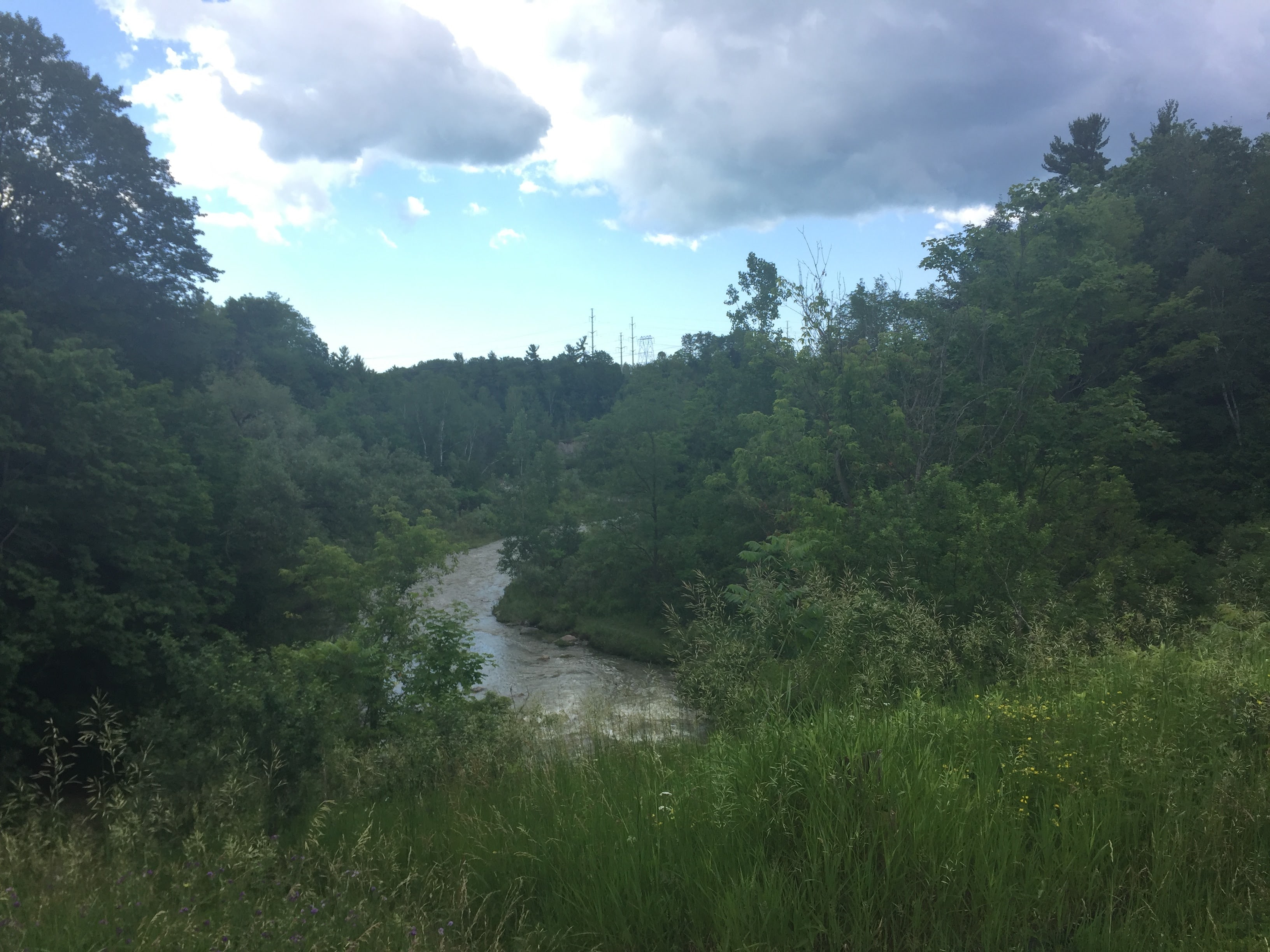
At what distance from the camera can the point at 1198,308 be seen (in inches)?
887

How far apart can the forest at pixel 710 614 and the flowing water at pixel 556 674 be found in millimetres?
389

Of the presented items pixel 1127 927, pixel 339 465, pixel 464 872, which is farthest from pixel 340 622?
pixel 1127 927

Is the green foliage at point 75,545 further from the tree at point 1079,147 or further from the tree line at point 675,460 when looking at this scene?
the tree at point 1079,147

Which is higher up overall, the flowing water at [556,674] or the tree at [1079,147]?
the tree at [1079,147]

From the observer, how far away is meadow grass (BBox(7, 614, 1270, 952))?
2.63 meters

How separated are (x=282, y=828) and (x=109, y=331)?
22032mm

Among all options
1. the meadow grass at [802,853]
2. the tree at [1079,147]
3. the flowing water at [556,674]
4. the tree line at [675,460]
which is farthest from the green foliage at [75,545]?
the tree at [1079,147]

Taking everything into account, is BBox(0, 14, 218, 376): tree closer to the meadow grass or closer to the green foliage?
the green foliage

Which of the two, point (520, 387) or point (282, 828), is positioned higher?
point (520, 387)

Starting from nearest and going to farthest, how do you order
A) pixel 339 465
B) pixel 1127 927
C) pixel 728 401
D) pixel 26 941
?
pixel 1127 927, pixel 26 941, pixel 339 465, pixel 728 401

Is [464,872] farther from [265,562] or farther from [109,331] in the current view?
[109,331]

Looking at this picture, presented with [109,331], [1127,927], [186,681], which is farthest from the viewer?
[109,331]

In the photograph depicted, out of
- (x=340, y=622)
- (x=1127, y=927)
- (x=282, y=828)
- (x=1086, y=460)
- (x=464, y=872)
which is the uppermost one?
(x=1086, y=460)

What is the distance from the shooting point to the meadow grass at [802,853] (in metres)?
2.63
